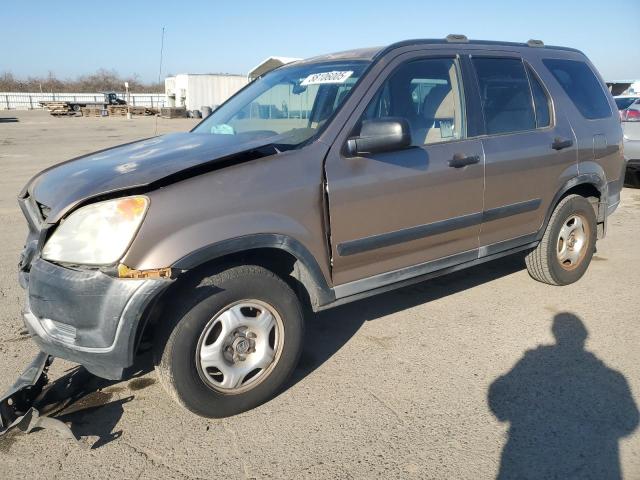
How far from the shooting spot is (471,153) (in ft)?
11.6

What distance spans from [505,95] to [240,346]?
2719mm

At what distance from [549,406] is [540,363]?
0.52m

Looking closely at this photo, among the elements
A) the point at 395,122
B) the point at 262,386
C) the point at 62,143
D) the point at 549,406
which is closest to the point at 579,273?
the point at 549,406

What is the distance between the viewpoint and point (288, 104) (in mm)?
3564

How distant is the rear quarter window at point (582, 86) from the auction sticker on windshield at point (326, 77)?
1.96m

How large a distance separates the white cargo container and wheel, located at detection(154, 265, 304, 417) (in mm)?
37733

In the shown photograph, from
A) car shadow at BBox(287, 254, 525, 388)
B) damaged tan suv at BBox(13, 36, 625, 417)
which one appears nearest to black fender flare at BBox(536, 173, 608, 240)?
damaged tan suv at BBox(13, 36, 625, 417)

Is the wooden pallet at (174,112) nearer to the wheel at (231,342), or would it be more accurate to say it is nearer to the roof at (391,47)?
the roof at (391,47)

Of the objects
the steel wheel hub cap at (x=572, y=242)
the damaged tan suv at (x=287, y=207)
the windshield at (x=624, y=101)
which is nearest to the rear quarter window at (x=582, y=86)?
the damaged tan suv at (x=287, y=207)

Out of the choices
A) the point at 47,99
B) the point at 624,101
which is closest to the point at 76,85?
the point at 47,99

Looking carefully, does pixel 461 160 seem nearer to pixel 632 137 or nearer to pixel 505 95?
pixel 505 95

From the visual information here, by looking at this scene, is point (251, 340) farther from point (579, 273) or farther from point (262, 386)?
point (579, 273)

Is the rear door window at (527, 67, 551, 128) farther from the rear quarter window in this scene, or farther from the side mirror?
the side mirror

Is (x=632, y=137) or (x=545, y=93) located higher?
(x=545, y=93)
